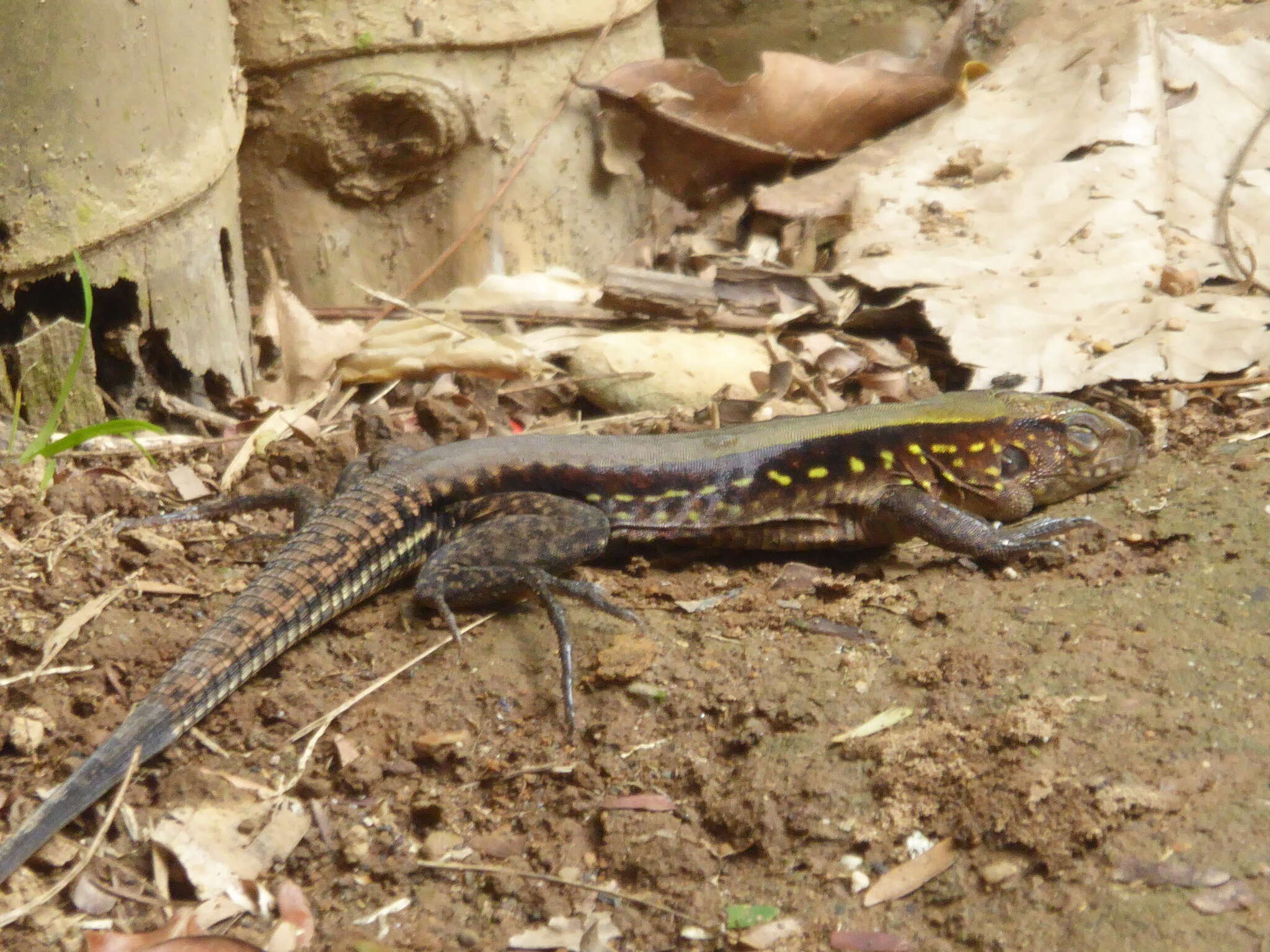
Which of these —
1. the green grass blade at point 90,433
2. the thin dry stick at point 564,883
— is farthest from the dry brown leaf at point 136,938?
the green grass blade at point 90,433

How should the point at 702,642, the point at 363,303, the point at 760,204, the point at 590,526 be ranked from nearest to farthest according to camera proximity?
1. the point at 702,642
2. the point at 590,526
3. the point at 363,303
4. the point at 760,204

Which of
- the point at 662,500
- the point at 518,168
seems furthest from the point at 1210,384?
the point at 518,168

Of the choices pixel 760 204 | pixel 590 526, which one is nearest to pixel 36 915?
pixel 590 526

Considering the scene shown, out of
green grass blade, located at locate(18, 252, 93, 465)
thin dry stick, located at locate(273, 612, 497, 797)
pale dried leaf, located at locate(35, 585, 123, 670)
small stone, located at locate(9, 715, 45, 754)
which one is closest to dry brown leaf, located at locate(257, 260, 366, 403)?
green grass blade, located at locate(18, 252, 93, 465)

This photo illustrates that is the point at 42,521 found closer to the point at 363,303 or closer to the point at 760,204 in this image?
the point at 363,303

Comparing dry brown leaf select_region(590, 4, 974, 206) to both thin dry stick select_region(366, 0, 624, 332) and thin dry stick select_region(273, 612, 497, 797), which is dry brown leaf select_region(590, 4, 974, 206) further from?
thin dry stick select_region(273, 612, 497, 797)

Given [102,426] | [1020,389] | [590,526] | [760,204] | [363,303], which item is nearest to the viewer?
[102,426]

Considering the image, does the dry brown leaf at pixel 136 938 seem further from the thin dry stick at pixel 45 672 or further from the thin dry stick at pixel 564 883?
the thin dry stick at pixel 45 672
